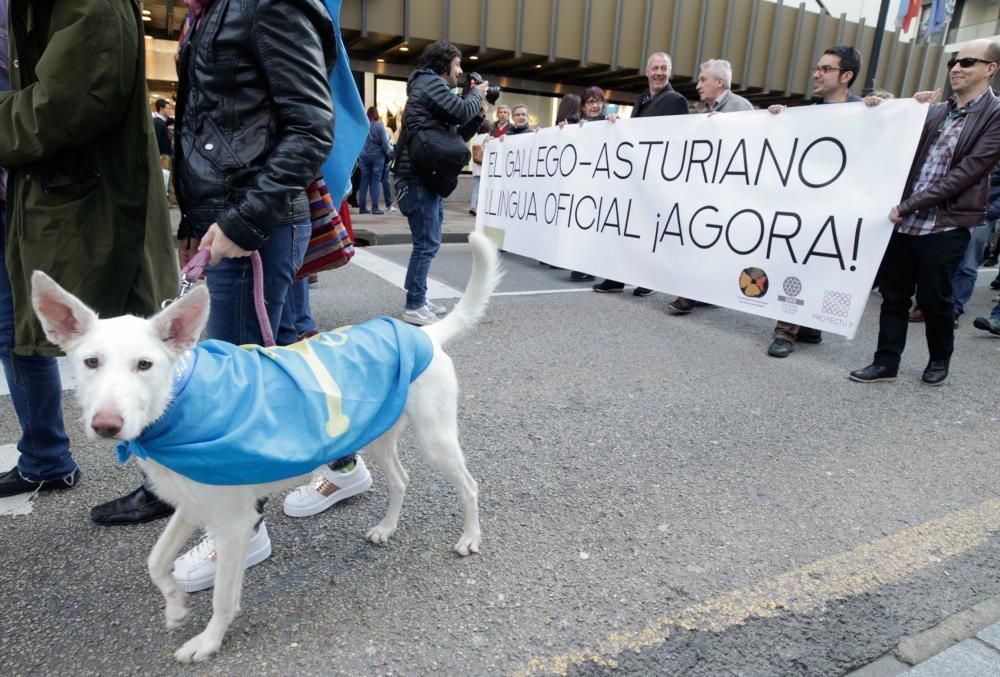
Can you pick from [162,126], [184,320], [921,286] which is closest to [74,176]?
[184,320]

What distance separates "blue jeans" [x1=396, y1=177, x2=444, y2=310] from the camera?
5.29 meters

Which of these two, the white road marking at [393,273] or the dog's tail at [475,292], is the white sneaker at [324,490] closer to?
the dog's tail at [475,292]

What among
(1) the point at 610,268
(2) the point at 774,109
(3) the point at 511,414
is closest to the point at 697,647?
(3) the point at 511,414

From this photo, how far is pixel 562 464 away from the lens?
309 centimetres

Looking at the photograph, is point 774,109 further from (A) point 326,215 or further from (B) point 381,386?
(B) point 381,386

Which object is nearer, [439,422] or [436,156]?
[439,422]

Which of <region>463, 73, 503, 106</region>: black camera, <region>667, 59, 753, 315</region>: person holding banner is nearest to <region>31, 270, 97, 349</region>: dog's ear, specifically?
<region>463, 73, 503, 106</region>: black camera

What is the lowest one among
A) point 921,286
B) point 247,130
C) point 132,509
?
point 132,509

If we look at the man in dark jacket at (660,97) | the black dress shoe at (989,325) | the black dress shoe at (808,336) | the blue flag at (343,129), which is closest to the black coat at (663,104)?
the man in dark jacket at (660,97)

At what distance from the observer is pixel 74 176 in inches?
81.3

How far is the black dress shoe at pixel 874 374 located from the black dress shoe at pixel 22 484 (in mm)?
4756

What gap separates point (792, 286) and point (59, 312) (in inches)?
182

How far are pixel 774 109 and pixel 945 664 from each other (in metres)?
4.05

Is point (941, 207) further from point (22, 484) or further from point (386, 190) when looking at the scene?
point (386, 190)
